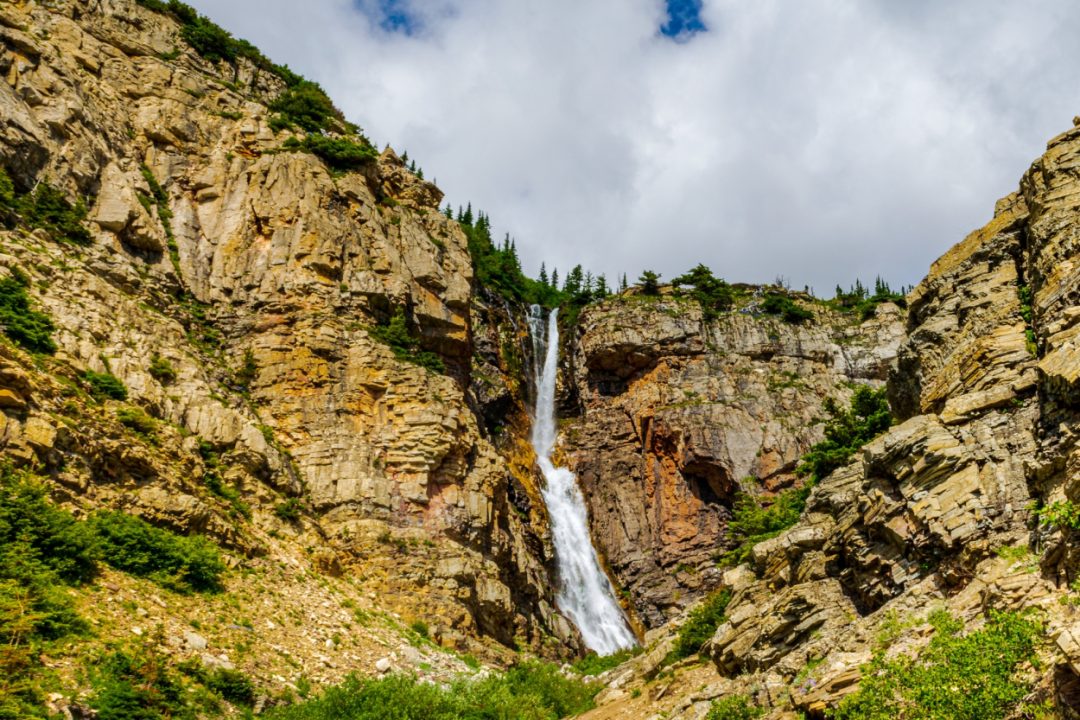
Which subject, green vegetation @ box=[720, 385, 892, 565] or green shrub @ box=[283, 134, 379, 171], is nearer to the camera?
green vegetation @ box=[720, 385, 892, 565]

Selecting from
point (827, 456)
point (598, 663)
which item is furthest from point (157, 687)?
point (827, 456)

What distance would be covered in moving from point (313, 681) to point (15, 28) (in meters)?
33.6

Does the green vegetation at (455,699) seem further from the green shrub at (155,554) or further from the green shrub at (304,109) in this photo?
the green shrub at (304,109)

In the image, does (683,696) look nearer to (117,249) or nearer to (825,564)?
(825,564)

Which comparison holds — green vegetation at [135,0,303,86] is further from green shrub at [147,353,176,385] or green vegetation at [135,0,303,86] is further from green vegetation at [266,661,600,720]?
green vegetation at [266,661,600,720]

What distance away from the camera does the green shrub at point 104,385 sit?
27.2 metres

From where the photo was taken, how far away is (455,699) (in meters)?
22.7

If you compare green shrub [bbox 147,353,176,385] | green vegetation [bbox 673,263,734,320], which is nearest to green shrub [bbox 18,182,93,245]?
green shrub [bbox 147,353,176,385]

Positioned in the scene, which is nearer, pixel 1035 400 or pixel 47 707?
pixel 47 707

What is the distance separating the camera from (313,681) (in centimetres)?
2338

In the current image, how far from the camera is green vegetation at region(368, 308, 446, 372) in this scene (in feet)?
134

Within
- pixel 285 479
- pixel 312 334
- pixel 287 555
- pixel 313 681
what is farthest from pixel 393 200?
pixel 313 681

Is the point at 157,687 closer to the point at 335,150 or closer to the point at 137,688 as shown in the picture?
the point at 137,688

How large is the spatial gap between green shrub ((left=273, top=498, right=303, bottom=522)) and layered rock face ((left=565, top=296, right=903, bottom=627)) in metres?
26.9
